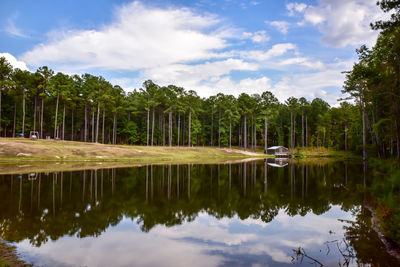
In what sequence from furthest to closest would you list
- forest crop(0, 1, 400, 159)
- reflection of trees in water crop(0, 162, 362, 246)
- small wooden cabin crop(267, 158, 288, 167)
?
forest crop(0, 1, 400, 159) → small wooden cabin crop(267, 158, 288, 167) → reflection of trees in water crop(0, 162, 362, 246)

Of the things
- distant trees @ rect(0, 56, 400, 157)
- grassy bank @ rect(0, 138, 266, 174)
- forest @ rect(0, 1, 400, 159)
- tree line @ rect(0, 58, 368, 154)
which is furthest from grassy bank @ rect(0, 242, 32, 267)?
tree line @ rect(0, 58, 368, 154)

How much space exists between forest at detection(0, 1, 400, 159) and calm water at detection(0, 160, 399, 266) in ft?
95.1

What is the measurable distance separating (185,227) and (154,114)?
275ft

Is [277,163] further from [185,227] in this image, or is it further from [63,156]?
[185,227]

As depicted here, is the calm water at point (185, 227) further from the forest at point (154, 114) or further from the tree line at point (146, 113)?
the tree line at point (146, 113)

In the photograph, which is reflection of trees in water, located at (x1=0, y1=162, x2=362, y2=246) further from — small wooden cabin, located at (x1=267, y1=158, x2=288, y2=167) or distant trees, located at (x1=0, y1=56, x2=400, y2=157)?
distant trees, located at (x1=0, y1=56, x2=400, y2=157)

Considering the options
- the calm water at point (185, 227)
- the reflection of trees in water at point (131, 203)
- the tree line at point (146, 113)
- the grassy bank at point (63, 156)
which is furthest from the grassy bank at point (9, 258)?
the tree line at point (146, 113)

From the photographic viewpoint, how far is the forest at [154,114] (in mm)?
63250

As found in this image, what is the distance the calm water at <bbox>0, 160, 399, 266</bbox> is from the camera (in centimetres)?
824

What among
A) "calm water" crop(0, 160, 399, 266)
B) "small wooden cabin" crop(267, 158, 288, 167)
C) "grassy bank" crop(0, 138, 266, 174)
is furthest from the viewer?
"small wooden cabin" crop(267, 158, 288, 167)

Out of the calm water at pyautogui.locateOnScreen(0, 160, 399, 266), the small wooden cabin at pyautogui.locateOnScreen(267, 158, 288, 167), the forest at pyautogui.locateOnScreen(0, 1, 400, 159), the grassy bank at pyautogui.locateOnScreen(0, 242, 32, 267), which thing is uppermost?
the forest at pyautogui.locateOnScreen(0, 1, 400, 159)

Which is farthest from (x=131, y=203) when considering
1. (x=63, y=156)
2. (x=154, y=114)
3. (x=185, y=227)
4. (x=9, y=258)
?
(x=154, y=114)

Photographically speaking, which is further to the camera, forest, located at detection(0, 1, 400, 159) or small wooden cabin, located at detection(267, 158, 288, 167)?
forest, located at detection(0, 1, 400, 159)

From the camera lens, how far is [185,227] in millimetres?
11477
